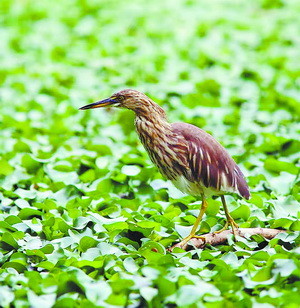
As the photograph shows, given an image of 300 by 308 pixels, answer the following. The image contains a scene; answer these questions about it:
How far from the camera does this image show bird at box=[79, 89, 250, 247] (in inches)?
193

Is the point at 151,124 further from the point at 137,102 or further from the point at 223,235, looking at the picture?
the point at 223,235

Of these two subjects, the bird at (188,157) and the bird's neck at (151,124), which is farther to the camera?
the bird's neck at (151,124)

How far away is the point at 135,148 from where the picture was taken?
23.3 feet

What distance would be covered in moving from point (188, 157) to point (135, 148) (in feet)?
7.15

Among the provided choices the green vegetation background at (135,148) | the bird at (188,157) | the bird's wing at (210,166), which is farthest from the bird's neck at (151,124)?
the green vegetation background at (135,148)

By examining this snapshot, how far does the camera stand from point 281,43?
1072 cm

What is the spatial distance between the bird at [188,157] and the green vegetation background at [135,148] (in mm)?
294

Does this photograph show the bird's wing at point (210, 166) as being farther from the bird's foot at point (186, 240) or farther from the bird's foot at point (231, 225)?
the bird's foot at point (186, 240)

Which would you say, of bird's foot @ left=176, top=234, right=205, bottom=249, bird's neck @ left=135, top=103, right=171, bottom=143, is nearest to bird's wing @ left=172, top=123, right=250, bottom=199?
bird's neck @ left=135, top=103, right=171, bottom=143

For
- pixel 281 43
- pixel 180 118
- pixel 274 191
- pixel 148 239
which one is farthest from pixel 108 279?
pixel 281 43

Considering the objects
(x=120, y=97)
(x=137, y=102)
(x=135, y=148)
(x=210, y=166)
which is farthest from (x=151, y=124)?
(x=135, y=148)

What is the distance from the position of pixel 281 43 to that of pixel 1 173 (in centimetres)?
597

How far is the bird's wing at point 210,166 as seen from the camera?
487 cm

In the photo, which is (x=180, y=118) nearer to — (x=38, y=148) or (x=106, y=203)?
(x=38, y=148)
